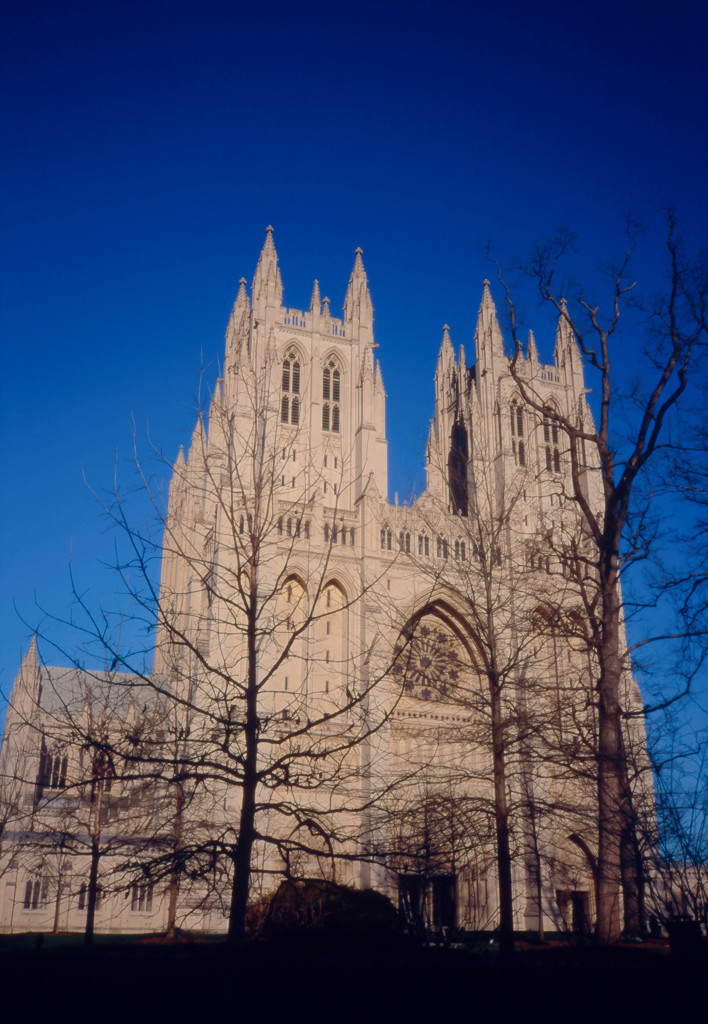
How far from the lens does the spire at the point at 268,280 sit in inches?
1746

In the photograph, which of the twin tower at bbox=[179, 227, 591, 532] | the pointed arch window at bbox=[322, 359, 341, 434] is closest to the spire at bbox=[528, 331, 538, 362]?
the twin tower at bbox=[179, 227, 591, 532]

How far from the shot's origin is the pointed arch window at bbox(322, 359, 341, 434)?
4353 centimetres

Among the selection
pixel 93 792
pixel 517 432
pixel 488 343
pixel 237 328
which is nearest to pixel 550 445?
pixel 517 432

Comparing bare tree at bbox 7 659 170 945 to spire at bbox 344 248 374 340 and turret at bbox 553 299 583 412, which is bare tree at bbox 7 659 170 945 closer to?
spire at bbox 344 248 374 340

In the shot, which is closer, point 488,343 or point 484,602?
point 484,602

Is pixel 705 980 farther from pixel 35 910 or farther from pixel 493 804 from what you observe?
pixel 35 910

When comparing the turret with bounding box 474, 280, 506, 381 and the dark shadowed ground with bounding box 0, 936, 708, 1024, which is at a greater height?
the turret with bounding box 474, 280, 506, 381

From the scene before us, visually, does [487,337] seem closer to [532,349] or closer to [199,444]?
[532,349]

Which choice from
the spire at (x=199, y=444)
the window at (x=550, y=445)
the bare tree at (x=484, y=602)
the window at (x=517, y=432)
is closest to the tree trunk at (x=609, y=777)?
the bare tree at (x=484, y=602)

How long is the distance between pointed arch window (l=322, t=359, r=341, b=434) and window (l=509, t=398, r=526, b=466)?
9.61 metres

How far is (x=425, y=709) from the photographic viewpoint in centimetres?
3678

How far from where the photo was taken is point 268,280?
147ft

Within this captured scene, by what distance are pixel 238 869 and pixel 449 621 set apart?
31.8 metres

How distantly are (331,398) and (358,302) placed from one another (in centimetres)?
679
